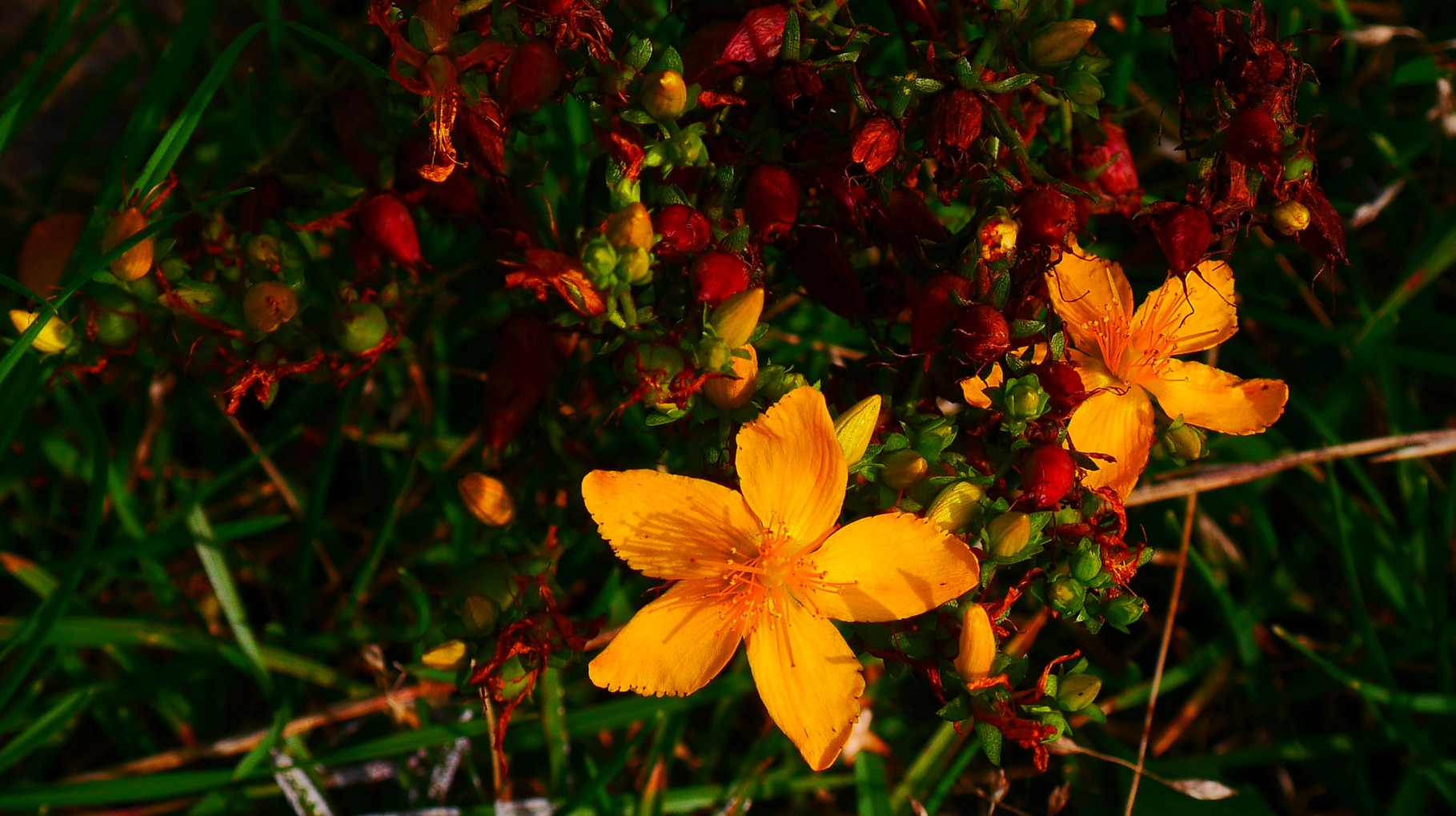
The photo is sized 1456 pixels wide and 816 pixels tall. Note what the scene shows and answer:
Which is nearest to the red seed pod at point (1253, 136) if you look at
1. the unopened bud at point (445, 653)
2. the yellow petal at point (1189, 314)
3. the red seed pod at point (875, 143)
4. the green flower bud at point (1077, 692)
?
the yellow petal at point (1189, 314)

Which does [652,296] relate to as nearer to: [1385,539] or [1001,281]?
[1001,281]

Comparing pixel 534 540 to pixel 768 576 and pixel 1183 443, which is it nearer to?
pixel 768 576

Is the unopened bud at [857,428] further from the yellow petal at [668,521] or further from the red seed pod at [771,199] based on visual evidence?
the red seed pod at [771,199]

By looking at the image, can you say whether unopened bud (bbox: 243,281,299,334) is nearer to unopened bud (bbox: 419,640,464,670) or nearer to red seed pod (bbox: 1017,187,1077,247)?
unopened bud (bbox: 419,640,464,670)

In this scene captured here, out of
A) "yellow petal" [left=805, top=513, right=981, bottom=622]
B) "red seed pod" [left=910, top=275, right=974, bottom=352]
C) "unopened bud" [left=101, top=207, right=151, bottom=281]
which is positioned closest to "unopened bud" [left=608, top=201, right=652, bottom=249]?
"red seed pod" [left=910, top=275, right=974, bottom=352]

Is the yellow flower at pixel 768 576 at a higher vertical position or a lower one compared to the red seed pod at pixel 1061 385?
lower

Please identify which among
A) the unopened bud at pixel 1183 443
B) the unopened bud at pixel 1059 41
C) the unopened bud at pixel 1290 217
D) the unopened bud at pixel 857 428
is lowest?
the unopened bud at pixel 1183 443

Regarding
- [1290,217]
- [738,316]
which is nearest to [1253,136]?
[1290,217]
